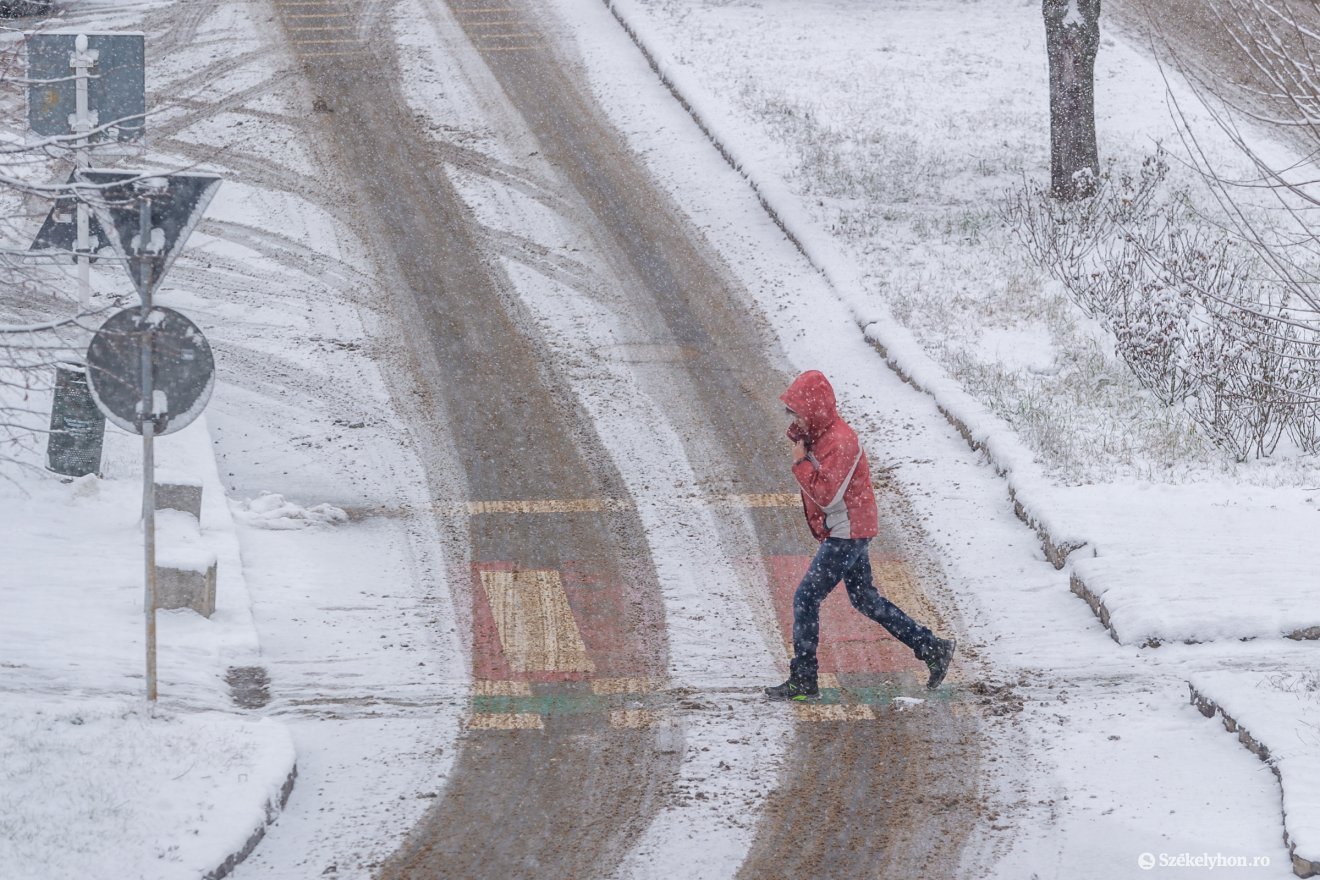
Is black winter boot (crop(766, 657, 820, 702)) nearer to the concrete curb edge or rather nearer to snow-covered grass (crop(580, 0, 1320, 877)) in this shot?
snow-covered grass (crop(580, 0, 1320, 877))

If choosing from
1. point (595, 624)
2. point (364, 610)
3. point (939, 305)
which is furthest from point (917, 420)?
point (364, 610)

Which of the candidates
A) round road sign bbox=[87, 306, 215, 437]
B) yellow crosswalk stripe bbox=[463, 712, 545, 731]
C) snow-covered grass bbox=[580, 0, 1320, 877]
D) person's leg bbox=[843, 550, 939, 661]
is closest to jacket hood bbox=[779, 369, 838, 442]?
person's leg bbox=[843, 550, 939, 661]

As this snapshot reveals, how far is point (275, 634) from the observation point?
29.5 feet

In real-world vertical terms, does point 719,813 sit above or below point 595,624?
above

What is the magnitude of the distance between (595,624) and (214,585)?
226 centimetres

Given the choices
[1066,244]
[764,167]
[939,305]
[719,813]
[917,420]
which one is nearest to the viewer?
[719,813]

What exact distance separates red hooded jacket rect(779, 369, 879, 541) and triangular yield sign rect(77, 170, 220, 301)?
3097 mm

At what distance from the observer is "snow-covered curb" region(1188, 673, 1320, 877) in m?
6.30

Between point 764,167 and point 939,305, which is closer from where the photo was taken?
point 939,305

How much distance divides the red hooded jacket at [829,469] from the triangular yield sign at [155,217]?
310 centimetres

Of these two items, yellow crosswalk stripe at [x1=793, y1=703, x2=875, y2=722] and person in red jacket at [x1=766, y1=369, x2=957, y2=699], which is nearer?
person in red jacket at [x1=766, y1=369, x2=957, y2=699]

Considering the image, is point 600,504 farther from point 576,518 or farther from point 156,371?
point 156,371

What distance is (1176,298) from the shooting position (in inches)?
564

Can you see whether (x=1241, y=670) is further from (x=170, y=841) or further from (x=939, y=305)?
(x=939, y=305)
